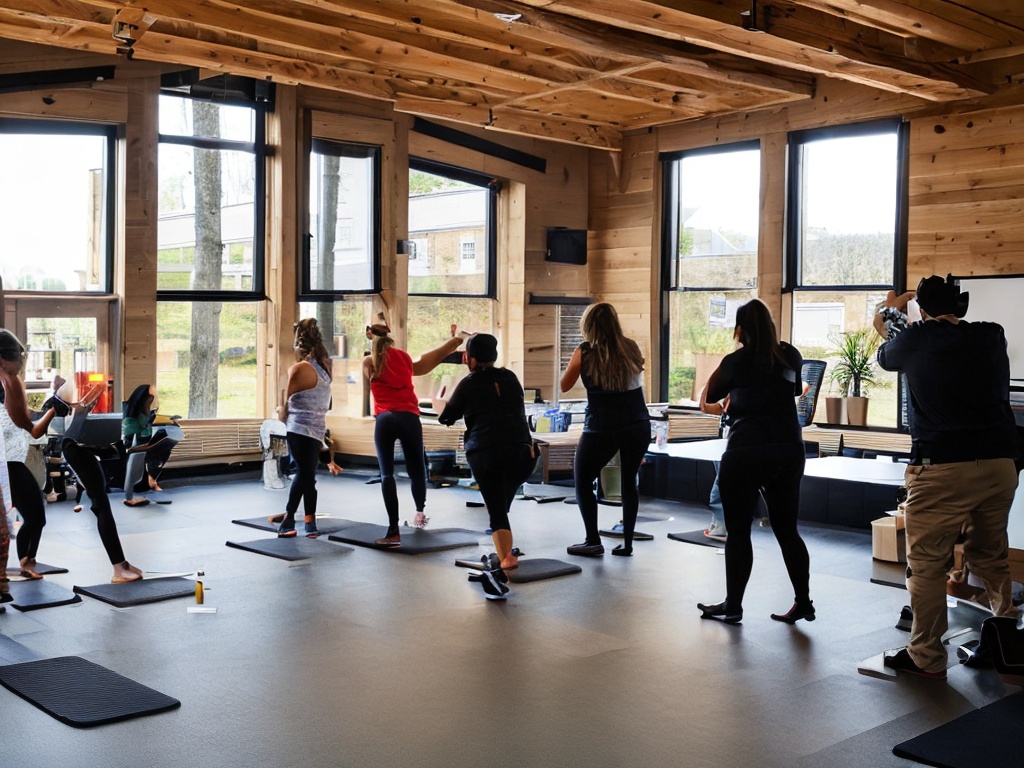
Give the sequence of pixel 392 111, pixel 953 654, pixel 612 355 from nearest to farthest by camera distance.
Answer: pixel 953 654
pixel 612 355
pixel 392 111

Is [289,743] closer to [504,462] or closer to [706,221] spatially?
[504,462]

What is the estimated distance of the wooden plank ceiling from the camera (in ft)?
22.5

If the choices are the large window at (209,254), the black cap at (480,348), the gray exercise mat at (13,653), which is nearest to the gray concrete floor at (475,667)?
the gray exercise mat at (13,653)

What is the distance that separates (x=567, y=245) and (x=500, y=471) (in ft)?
20.4

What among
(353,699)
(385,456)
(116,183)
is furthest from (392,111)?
(353,699)

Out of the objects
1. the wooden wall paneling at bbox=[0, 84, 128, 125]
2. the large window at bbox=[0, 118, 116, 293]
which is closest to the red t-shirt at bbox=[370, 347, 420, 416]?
the large window at bbox=[0, 118, 116, 293]

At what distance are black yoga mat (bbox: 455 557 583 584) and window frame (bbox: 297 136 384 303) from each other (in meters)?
4.50

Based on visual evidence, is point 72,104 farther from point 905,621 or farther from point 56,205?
point 905,621

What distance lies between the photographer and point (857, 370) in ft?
32.3

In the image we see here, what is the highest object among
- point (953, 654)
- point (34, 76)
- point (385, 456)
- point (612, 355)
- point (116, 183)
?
point (34, 76)

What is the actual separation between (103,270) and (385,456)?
13.4ft

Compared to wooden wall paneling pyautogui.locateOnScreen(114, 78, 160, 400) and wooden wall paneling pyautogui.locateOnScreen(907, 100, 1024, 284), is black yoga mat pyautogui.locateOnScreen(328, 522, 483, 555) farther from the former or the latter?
wooden wall paneling pyautogui.locateOnScreen(907, 100, 1024, 284)

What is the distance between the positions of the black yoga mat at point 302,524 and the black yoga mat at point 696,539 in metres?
2.30

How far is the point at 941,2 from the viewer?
7.04 m
